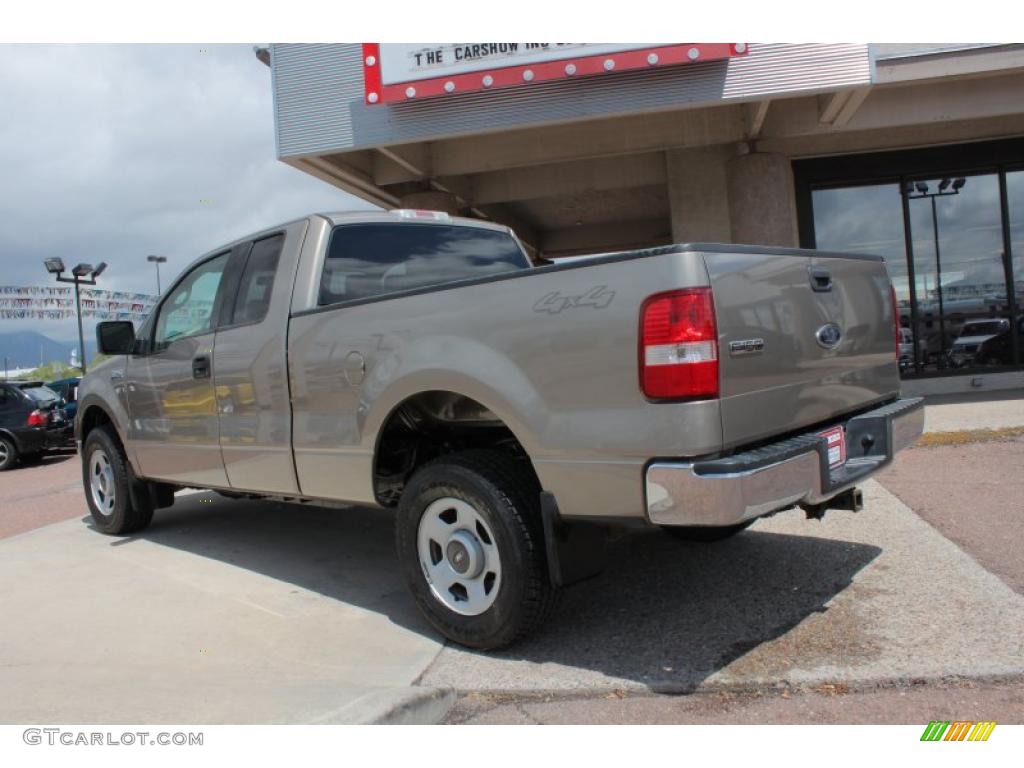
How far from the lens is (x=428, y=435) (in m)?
4.09

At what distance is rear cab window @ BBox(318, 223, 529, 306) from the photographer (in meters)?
4.29

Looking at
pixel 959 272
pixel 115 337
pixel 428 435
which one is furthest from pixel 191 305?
pixel 959 272

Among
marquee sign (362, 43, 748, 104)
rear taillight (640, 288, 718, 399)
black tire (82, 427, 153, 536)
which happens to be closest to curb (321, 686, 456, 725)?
rear taillight (640, 288, 718, 399)

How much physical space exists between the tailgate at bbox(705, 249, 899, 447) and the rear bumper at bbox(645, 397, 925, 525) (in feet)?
0.39

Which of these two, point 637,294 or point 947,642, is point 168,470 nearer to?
point 637,294

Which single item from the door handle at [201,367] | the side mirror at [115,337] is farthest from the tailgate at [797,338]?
the side mirror at [115,337]

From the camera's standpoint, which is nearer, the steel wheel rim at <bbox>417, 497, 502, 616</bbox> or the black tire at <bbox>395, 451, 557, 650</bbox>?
the black tire at <bbox>395, 451, 557, 650</bbox>

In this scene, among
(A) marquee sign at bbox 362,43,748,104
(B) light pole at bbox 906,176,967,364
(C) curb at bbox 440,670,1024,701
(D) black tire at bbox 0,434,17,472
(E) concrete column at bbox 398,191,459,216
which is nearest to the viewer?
(C) curb at bbox 440,670,1024,701

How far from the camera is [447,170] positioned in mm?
11336

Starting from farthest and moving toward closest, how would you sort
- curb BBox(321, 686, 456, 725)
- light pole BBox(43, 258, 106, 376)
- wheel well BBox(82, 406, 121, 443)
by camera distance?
light pole BBox(43, 258, 106, 376) → wheel well BBox(82, 406, 121, 443) → curb BBox(321, 686, 456, 725)

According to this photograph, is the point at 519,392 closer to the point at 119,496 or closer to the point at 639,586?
the point at 639,586

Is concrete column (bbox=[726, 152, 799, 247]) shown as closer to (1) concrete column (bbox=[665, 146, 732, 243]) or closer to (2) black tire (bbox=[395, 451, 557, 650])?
(1) concrete column (bbox=[665, 146, 732, 243])

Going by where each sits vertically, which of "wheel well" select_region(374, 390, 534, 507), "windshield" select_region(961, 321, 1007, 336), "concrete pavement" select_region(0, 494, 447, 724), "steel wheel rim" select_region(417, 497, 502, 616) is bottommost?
"concrete pavement" select_region(0, 494, 447, 724)

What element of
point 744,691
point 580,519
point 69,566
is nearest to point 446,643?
point 580,519
